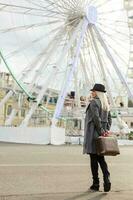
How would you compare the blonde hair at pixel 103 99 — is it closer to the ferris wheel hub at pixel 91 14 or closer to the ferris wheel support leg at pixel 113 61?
the ferris wheel hub at pixel 91 14

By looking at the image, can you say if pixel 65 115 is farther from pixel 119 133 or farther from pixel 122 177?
pixel 122 177

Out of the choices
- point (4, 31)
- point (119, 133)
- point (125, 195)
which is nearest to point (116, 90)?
point (119, 133)

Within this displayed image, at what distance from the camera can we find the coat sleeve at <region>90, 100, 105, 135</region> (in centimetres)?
784

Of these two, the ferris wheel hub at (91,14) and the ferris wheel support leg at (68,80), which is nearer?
the ferris wheel support leg at (68,80)

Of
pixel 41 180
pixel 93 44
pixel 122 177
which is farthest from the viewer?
pixel 93 44

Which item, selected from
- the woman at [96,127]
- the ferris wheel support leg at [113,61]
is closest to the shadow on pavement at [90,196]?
the woman at [96,127]

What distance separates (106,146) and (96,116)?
508 mm

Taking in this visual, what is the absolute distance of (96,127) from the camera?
7.88 m

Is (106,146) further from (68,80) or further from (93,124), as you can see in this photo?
(68,80)

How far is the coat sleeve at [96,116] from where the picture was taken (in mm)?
7844

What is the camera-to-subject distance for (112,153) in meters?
7.84

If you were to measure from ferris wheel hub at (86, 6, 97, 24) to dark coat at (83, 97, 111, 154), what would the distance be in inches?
1288

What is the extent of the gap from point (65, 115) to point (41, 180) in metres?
39.6

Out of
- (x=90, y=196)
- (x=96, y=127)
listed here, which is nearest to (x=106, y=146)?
(x=96, y=127)
